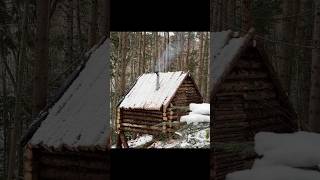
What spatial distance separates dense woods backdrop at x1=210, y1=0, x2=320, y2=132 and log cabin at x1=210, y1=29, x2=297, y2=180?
359mm

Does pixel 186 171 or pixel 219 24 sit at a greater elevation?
pixel 219 24

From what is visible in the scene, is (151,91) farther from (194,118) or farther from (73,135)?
(73,135)

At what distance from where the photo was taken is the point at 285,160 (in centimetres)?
347

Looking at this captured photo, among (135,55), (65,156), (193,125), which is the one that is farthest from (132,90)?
(65,156)

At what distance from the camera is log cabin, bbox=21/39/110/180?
12.8 ft

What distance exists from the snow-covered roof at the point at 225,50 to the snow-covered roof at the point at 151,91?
9.61 ft

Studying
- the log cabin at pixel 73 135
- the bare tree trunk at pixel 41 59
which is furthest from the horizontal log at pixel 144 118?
the bare tree trunk at pixel 41 59

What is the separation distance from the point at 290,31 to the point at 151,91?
367 inches

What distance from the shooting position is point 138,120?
93.7 inches

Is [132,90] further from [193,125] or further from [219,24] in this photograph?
[219,24]

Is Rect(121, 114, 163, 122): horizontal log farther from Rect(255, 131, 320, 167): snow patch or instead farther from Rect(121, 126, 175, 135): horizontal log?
Rect(255, 131, 320, 167): snow patch

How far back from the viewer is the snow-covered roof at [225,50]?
5.62m

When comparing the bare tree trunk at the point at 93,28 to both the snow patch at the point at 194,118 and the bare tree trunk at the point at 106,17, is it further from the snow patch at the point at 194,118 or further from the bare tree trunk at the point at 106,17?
the snow patch at the point at 194,118

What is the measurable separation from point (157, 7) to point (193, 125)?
77cm
